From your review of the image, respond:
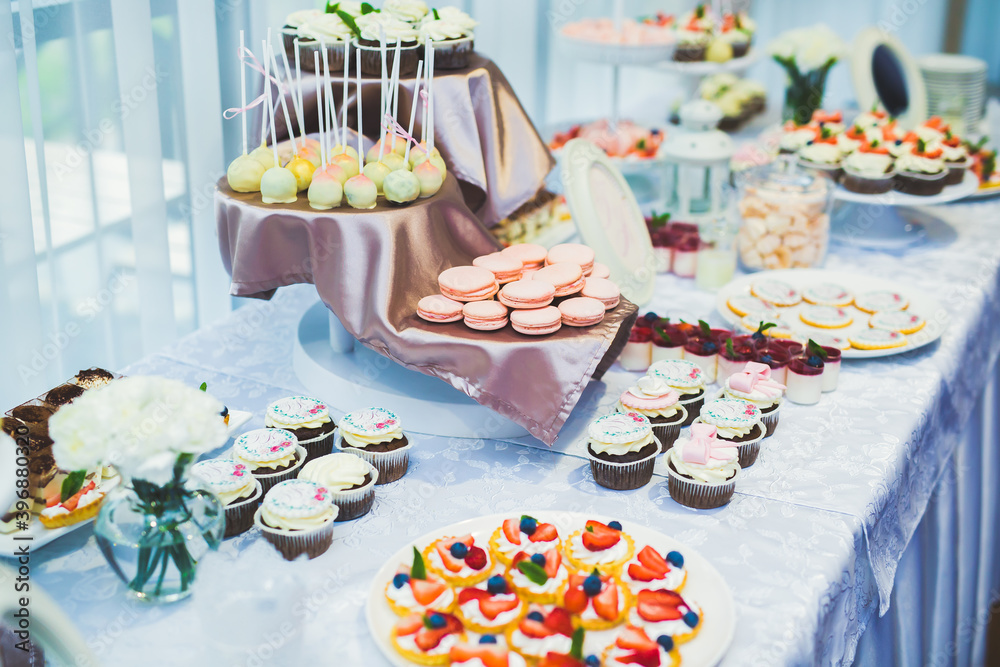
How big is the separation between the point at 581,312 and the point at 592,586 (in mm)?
543

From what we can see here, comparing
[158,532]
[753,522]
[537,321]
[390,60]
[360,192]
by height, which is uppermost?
[390,60]

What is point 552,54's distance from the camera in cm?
398

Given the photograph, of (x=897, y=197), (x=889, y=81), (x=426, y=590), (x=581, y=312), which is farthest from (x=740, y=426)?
(x=889, y=81)

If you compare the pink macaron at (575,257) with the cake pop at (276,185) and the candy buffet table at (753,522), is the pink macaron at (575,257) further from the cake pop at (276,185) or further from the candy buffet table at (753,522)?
the cake pop at (276,185)

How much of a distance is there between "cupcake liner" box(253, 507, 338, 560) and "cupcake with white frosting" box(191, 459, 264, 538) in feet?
0.11

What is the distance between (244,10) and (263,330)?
2.74 feet

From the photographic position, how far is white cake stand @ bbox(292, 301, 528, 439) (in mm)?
1613

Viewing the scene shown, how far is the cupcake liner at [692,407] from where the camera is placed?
1.64 meters

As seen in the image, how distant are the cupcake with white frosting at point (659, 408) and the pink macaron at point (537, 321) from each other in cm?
18

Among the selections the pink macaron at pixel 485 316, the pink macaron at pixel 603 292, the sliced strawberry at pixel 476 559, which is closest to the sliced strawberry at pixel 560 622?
the sliced strawberry at pixel 476 559

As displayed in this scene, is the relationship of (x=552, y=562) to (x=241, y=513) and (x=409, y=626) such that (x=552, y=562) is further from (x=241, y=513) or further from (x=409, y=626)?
(x=241, y=513)

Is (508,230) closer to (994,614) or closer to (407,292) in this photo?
(407,292)

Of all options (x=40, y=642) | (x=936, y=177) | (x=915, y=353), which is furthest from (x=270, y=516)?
(x=936, y=177)

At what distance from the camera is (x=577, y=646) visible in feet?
3.36
